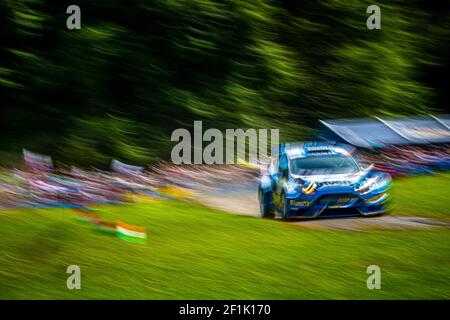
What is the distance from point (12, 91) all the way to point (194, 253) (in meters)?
6.36

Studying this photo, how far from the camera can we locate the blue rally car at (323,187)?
8.11 metres

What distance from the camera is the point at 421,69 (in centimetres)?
1375

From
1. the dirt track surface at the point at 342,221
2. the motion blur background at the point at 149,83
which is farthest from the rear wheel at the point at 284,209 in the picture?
the motion blur background at the point at 149,83

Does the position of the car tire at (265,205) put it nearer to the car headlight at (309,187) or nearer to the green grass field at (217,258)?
the green grass field at (217,258)

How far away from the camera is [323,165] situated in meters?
Result: 8.66

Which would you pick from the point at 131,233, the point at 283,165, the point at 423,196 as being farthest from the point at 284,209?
the point at 423,196

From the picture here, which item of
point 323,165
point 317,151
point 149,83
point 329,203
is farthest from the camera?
point 149,83

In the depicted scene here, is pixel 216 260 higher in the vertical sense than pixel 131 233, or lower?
lower

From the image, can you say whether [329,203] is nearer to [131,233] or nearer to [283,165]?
[283,165]

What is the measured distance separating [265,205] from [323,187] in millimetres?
864

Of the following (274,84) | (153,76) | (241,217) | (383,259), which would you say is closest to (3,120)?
(153,76)

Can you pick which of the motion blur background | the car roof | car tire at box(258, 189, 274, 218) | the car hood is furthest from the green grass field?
the motion blur background

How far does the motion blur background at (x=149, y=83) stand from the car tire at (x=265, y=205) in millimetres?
3294
